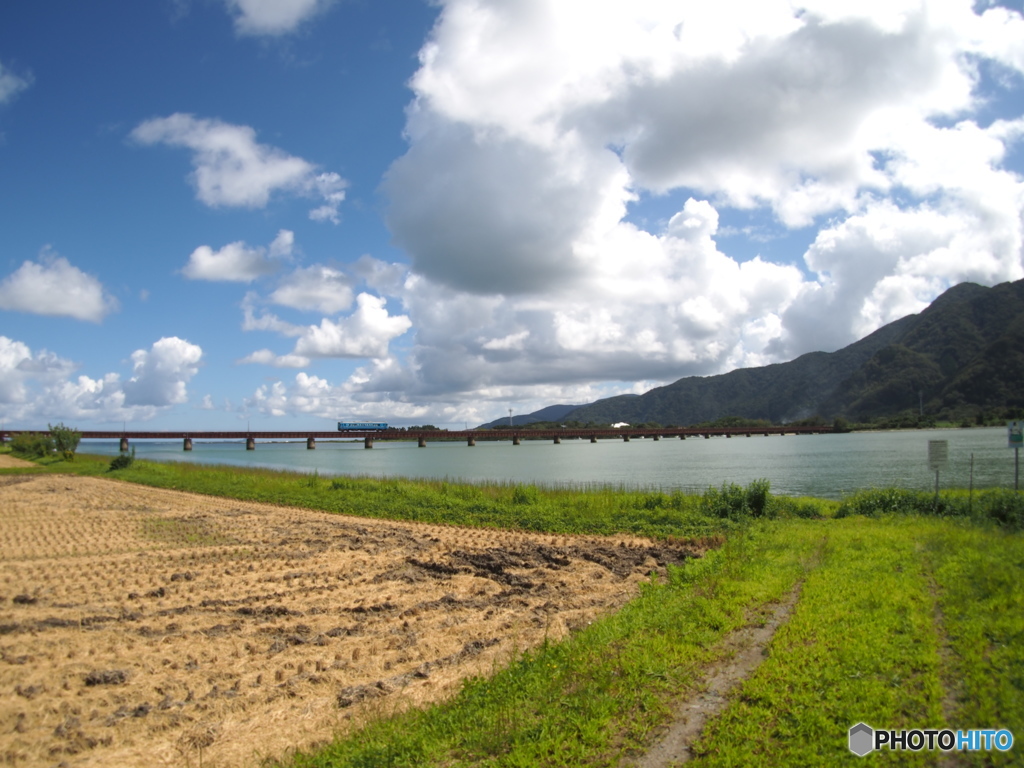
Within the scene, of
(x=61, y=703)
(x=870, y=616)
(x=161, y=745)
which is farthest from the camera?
(x=870, y=616)

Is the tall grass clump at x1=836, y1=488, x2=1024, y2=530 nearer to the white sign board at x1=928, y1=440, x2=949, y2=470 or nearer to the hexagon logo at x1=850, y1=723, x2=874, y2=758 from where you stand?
the white sign board at x1=928, y1=440, x2=949, y2=470

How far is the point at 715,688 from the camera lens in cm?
645

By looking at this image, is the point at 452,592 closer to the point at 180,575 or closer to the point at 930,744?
the point at 180,575

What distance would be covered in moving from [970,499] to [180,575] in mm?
20808

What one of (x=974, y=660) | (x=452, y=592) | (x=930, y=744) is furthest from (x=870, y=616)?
(x=452, y=592)

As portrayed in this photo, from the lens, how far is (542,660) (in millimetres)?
7566

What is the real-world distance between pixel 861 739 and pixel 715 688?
5.00 ft

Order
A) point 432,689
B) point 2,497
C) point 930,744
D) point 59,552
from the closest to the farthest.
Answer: point 930,744, point 432,689, point 59,552, point 2,497

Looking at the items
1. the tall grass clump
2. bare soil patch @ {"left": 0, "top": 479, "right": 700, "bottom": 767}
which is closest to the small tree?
bare soil patch @ {"left": 0, "top": 479, "right": 700, "bottom": 767}

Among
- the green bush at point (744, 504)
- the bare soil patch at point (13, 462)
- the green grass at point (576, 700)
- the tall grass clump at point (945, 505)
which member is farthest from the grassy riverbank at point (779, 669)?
the bare soil patch at point (13, 462)

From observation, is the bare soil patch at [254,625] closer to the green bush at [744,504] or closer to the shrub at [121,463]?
the green bush at [744,504]

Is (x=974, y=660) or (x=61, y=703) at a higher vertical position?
(x=974, y=660)

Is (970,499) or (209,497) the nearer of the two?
(970,499)

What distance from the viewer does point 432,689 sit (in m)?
7.39
